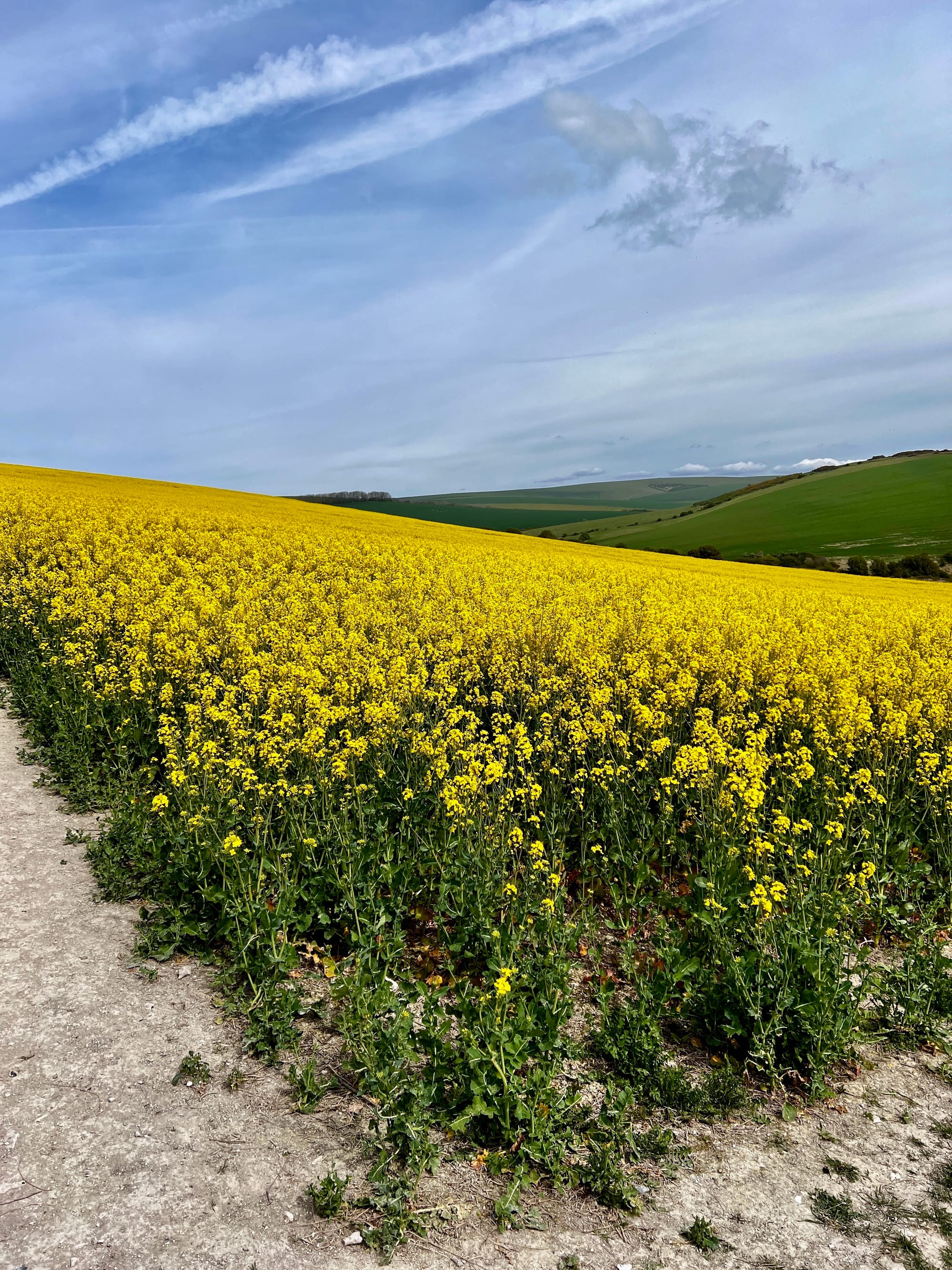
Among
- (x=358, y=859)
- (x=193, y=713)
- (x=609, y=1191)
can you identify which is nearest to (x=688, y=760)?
(x=358, y=859)

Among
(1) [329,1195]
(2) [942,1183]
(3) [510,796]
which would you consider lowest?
(2) [942,1183]

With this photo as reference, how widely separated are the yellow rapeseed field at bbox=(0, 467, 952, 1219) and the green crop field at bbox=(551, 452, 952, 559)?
5377cm

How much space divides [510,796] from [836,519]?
73.3m

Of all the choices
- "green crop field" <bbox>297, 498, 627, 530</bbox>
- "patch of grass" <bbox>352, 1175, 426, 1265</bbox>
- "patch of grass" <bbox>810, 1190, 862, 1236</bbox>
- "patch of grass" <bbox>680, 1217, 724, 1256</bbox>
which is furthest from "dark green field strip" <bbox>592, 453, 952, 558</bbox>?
"patch of grass" <bbox>352, 1175, 426, 1265</bbox>

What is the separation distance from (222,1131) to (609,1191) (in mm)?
2078

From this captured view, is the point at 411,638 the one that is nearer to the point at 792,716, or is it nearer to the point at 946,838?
the point at 792,716

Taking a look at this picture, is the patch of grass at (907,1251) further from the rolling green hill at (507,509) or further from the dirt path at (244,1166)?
the rolling green hill at (507,509)

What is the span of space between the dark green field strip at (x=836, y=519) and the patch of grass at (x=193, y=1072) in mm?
62076

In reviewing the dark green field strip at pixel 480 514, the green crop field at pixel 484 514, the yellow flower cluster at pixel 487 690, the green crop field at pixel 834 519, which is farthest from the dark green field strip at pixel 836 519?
the yellow flower cluster at pixel 487 690

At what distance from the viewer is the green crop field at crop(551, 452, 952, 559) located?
60594mm

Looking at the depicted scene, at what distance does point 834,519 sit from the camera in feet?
228

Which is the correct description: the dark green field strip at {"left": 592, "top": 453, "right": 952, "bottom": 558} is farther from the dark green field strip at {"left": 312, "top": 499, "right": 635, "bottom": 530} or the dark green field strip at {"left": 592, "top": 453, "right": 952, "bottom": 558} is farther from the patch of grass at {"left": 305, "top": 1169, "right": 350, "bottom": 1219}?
the patch of grass at {"left": 305, "top": 1169, "right": 350, "bottom": 1219}

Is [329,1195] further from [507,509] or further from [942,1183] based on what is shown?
[507,509]

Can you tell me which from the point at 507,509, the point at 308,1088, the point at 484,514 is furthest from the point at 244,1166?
the point at 507,509
